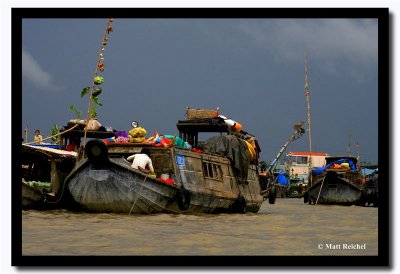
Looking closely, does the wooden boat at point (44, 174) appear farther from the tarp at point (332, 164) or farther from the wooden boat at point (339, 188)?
the tarp at point (332, 164)

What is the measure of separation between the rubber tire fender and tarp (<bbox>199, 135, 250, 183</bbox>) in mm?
2635

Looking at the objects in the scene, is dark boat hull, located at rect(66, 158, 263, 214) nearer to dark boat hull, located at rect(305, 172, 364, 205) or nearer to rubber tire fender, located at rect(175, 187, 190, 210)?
rubber tire fender, located at rect(175, 187, 190, 210)

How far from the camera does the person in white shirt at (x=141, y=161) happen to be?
1227cm

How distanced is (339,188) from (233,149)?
879cm

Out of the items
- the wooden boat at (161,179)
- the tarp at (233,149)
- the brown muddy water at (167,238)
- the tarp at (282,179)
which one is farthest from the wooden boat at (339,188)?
the tarp at (282,179)

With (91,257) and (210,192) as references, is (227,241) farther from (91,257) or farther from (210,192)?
(210,192)

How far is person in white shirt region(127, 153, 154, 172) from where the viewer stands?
12273 millimetres

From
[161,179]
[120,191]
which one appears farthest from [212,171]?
[120,191]

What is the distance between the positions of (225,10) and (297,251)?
2.63m

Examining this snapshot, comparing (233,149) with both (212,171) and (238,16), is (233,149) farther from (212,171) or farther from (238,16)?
(238,16)

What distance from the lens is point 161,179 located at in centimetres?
1234

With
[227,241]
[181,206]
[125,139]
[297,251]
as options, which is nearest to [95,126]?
[125,139]

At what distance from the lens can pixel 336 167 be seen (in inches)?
992

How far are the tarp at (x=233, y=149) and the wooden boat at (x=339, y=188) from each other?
7791 mm
